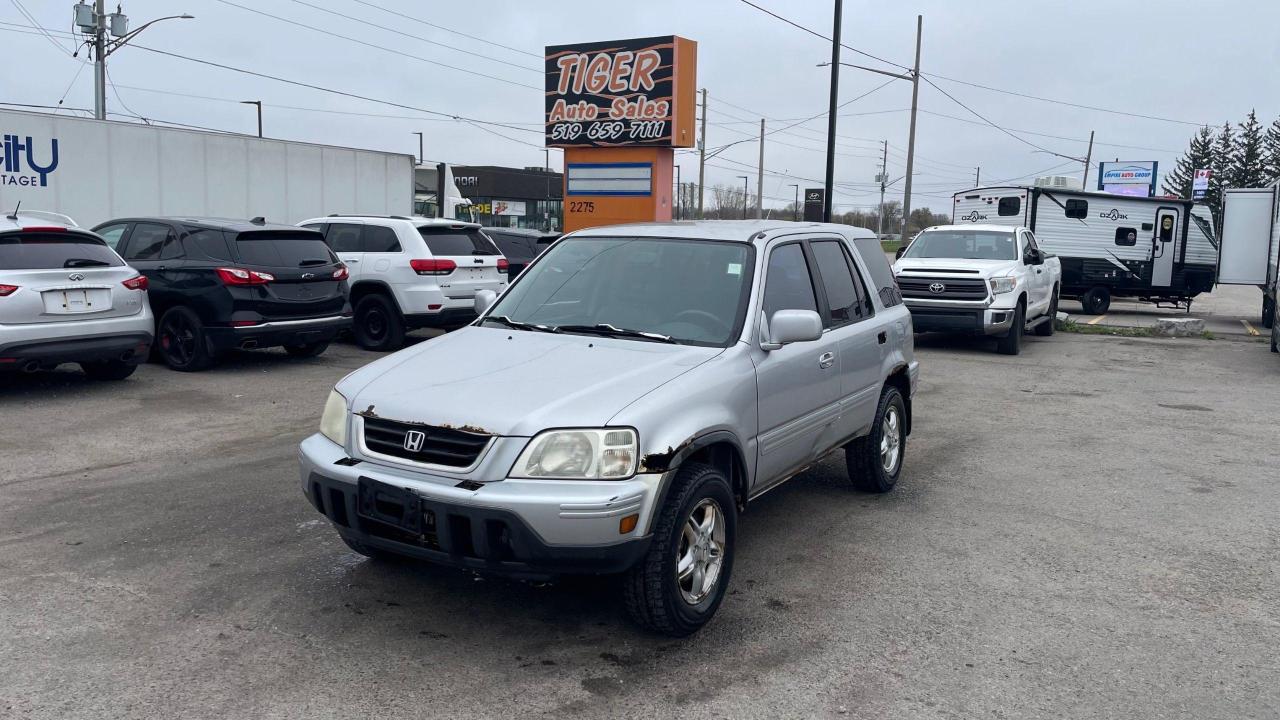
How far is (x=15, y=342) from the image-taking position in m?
8.52

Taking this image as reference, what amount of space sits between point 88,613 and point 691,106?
1719 centimetres

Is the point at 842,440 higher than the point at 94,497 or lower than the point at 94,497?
higher

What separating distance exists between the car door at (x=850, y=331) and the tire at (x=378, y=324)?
8.03 meters

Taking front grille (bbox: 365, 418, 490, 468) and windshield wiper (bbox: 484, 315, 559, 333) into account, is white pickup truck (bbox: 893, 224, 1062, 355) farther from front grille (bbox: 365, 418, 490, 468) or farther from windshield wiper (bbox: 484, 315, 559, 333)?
front grille (bbox: 365, 418, 490, 468)

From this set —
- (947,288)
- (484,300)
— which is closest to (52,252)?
(484,300)

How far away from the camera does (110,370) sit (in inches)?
397

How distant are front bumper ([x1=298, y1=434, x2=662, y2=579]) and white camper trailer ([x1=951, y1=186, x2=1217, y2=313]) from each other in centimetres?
1900

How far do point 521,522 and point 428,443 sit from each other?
0.55 m

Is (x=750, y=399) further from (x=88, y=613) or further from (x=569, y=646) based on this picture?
(x=88, y=613)

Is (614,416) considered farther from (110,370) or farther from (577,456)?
(110,370)

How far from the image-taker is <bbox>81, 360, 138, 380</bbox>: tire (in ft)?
32.9

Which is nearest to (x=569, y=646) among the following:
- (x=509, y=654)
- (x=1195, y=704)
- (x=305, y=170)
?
(x=509, y=654)

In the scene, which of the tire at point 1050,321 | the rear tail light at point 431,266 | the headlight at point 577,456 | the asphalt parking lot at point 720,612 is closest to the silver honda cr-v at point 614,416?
the headlight at point 577,456

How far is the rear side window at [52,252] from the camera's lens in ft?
28.8
